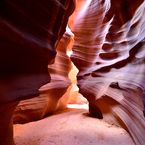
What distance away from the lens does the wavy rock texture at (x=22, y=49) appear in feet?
4.83

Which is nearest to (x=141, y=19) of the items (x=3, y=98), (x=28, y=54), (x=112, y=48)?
(x=112, y=48)

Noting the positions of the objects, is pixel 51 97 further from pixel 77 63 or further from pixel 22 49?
pixel 22 49

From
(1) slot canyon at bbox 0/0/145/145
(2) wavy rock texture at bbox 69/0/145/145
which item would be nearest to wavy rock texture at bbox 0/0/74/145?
(1) slot canyon at bbox 0/0/145/145

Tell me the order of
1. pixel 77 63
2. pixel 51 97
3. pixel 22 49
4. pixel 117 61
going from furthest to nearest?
pixel 77 63
pixel 51 97
pixel 117 61
pixel 22 49

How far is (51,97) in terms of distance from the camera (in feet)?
18.6

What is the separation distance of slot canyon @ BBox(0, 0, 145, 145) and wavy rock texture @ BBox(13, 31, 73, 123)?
0.12 ft

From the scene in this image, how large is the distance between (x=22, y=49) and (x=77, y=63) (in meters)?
4.39

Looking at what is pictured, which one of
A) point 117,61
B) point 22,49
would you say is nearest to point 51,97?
point 117,61

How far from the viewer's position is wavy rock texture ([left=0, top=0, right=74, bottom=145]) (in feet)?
4.83

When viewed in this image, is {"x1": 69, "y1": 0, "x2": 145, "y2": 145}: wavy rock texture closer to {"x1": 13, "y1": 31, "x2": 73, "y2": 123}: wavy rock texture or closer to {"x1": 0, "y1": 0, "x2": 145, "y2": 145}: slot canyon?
{"x1": 0, "y1": 0, "x2": 145, "y2": 145}: slot canyon

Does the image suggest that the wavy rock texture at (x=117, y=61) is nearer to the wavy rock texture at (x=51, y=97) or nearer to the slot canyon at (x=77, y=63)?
the slot canyon at (x=77, y=63)

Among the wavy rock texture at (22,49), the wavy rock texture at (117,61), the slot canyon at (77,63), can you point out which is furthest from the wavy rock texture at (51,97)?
the wavy rock texture at (22,49)

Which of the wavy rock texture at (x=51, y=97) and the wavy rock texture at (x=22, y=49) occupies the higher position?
the wavy rock texture at (x=22, y=49)

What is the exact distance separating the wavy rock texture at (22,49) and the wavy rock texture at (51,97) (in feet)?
7.70
